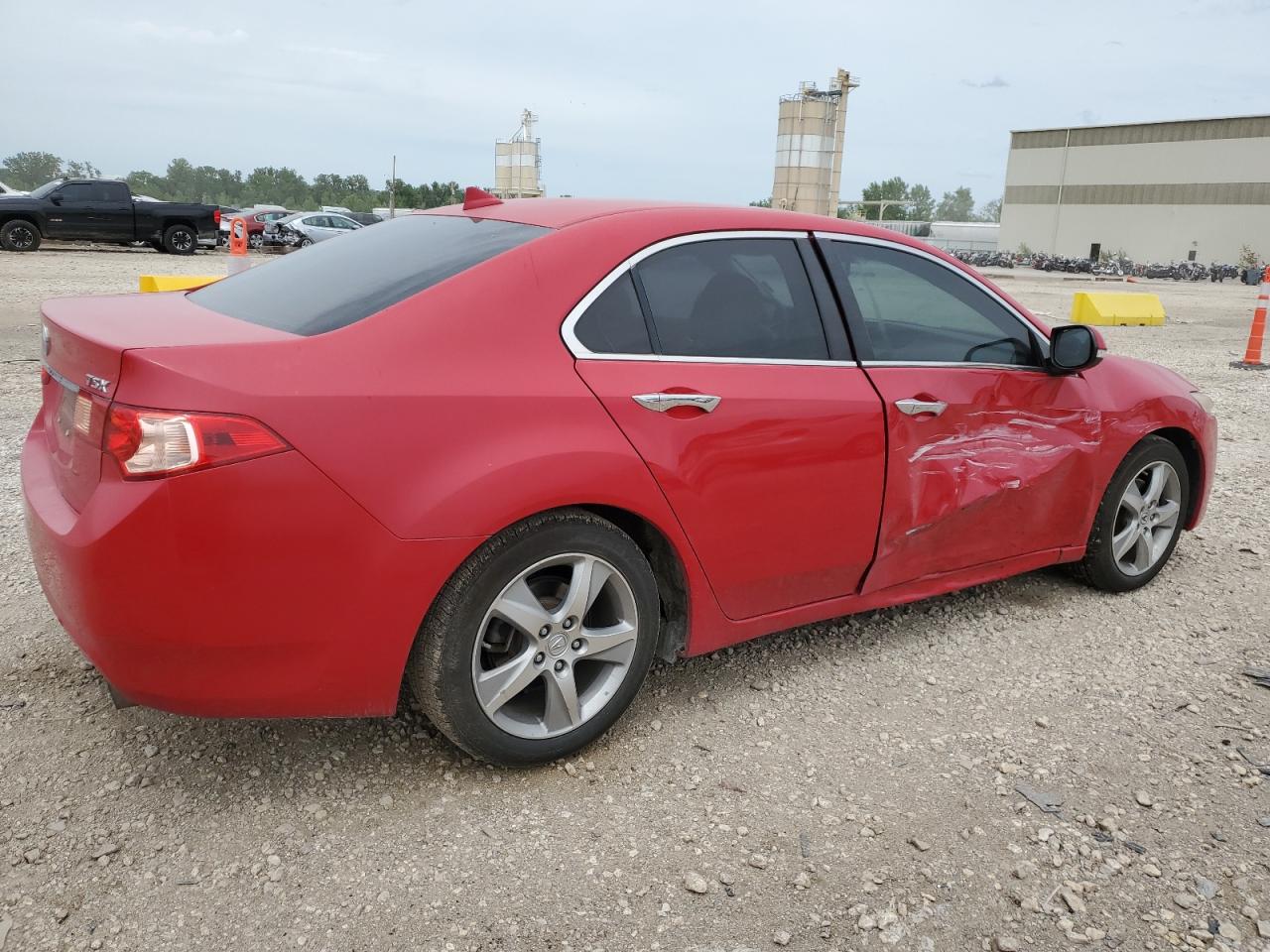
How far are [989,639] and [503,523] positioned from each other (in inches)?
88.7

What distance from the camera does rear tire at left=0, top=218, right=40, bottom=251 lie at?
2183cm

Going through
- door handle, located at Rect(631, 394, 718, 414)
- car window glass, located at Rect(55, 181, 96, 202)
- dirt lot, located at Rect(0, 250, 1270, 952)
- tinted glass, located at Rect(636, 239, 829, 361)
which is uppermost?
car window glass, located at Rect(55, 181, 96, 202)

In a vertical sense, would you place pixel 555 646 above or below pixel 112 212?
below

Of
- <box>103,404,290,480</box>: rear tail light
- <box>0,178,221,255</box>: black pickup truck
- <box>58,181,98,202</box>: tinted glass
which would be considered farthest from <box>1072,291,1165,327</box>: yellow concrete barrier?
<box>58,181,98,202</box>: tinted glass

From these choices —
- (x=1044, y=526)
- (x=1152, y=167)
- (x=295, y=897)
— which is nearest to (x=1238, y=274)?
(x=1152, y=167)

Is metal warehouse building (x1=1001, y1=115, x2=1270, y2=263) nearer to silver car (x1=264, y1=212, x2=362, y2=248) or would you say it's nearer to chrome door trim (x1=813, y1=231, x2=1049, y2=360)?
silver car (x1=264, y1=212, x2=362, y2=248)

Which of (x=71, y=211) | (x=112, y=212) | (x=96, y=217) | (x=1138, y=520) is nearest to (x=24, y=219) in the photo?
(x=71, y=211)

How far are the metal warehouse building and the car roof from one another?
201ft

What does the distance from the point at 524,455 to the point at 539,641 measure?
0.52 m

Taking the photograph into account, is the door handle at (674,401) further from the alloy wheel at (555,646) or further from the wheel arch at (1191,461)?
the wheel arch at (1191,461)

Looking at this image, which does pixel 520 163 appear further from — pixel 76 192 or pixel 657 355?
pixel 657 355

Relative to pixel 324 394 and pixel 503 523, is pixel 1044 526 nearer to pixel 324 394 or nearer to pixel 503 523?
pixel 503 523

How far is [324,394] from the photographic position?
235 centimetres

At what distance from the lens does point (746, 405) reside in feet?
9.80
